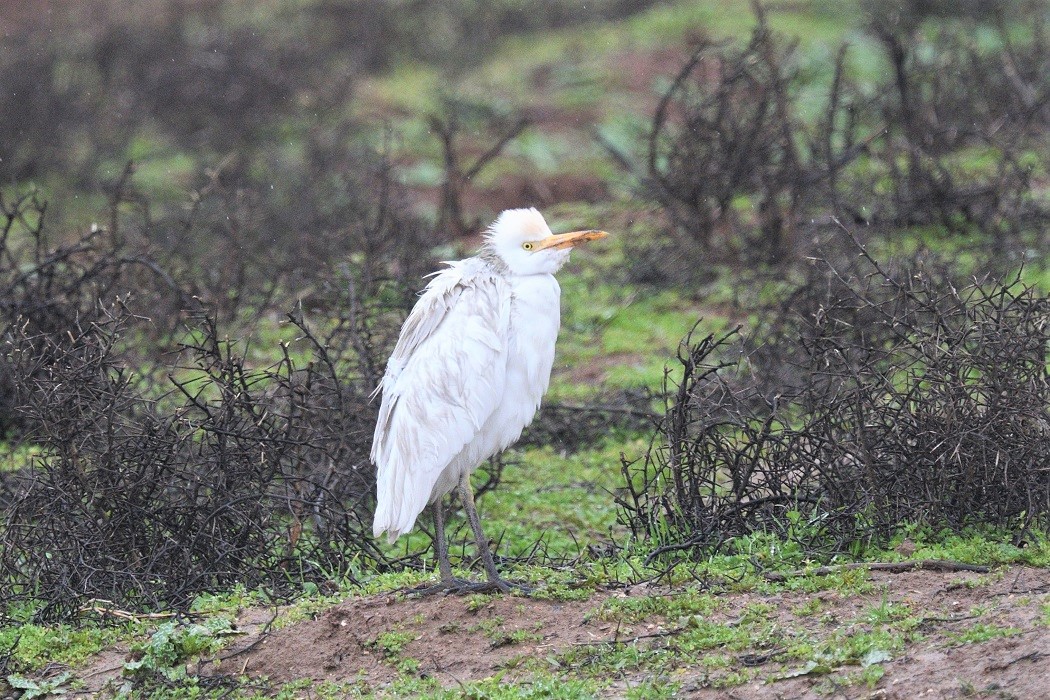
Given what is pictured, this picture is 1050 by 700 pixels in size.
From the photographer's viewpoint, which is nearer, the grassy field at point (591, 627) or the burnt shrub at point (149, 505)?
the grassy field at point (591, 627)

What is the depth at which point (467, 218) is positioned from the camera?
12.1m

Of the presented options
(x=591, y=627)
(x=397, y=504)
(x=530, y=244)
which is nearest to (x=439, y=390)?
(x=397, y=504)

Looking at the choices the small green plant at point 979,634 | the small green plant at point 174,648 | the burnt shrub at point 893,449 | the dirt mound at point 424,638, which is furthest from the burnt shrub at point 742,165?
the small green plant at point 174,648

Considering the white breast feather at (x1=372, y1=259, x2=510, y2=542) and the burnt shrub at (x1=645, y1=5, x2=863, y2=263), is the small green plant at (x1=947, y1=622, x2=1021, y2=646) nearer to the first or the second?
the white breast feather at (x1=372, y1=259, x2=510, y2=542)

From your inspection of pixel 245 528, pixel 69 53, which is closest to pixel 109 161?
pixel 69 53

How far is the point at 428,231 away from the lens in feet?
32.5

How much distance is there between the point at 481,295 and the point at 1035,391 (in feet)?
6.73

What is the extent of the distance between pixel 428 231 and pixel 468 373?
4.96 meters

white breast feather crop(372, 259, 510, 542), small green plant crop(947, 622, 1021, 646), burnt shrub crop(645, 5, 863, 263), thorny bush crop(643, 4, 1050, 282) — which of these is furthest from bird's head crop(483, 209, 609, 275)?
A: burnt shrub crop(645, 5, 863, 263)

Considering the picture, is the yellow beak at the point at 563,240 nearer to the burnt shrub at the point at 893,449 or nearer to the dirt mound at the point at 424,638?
the burnt shrub at the point at 893,449

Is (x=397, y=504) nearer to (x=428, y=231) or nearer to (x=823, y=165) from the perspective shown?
(x=428, y=231)

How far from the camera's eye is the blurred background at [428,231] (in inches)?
213

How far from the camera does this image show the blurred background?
5402 mm

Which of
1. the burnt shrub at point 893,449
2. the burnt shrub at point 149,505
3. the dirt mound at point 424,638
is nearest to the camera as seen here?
the dirt mound at point 424,638
